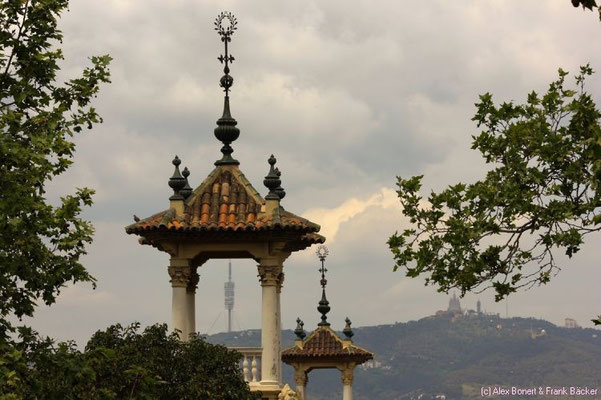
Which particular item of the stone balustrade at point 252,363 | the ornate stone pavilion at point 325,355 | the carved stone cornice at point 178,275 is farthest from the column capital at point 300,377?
the carved stone cornice at point 178,275

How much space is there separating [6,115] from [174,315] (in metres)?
9.81

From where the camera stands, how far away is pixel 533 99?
72.2ft

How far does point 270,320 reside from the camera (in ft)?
95.6

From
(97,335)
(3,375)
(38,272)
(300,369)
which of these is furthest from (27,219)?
(300,369)

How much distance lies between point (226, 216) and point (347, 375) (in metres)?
19.0

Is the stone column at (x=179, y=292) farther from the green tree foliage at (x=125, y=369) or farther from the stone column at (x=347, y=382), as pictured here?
the stone column at (x=347, y=382)

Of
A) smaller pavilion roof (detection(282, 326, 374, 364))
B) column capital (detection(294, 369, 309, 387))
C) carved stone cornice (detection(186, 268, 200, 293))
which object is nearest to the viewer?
carved stone cornice (detection(186, 268, 200, 293))

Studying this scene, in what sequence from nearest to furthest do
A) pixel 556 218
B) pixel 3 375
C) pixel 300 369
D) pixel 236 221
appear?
pixel 3 375 < pixel 556 218 < pixel 236 221 < pixel 300 369

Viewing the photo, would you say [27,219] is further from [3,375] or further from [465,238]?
[465,238]

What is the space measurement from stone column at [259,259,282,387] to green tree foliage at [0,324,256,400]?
300 cm

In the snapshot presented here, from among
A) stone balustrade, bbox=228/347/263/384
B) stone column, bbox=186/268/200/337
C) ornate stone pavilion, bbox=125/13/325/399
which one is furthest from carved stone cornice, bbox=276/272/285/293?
stone column, bbox=186/268/200/337

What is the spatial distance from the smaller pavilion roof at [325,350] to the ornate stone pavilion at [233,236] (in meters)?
16.7

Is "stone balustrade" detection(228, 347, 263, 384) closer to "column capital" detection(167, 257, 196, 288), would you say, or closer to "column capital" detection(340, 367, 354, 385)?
"column capital" detection(167, 257, 196, 288)

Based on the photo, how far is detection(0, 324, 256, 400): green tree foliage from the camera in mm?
20453
